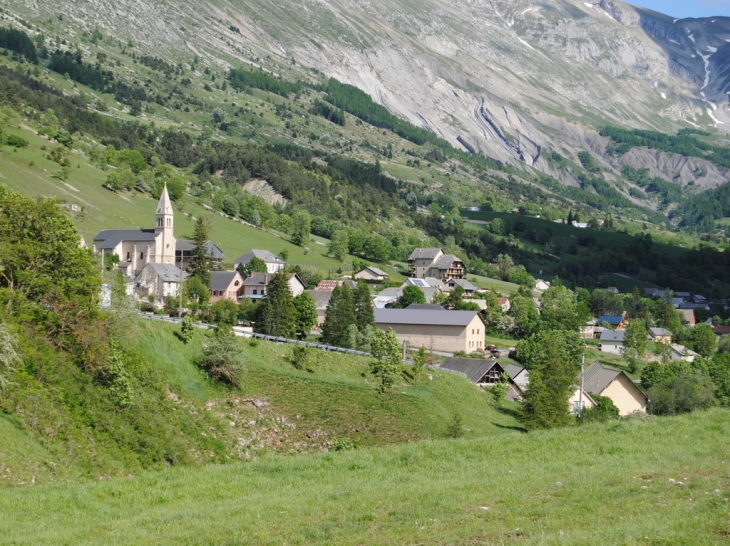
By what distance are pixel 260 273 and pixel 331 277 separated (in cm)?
1958

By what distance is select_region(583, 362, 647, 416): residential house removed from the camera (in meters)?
80.4

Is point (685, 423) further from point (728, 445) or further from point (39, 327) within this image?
point (39, 327)

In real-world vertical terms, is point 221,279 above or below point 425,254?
below

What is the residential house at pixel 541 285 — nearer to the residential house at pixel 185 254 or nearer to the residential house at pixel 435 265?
the residential house at pixel 435 265

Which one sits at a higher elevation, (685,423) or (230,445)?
(685,423)

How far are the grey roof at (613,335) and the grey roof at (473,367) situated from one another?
165 feet

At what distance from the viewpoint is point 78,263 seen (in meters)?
38.2

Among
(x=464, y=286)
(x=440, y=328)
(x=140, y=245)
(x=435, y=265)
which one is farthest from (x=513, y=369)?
(x=435, y=265)

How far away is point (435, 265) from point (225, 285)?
59359 mm

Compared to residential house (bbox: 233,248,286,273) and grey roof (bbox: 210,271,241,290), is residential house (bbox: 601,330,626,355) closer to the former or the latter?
residential house (bbox: 233,248,286,273)

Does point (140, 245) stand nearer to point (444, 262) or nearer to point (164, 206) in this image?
point (164, 206)

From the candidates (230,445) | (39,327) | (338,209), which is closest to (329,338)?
(230,445)

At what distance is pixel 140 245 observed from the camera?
10950cm

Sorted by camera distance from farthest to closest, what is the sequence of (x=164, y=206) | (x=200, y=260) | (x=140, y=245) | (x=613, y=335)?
(x=613, y=335) → (x=164, y=206) → (x=140, y=245) → (x=200, y=260)
